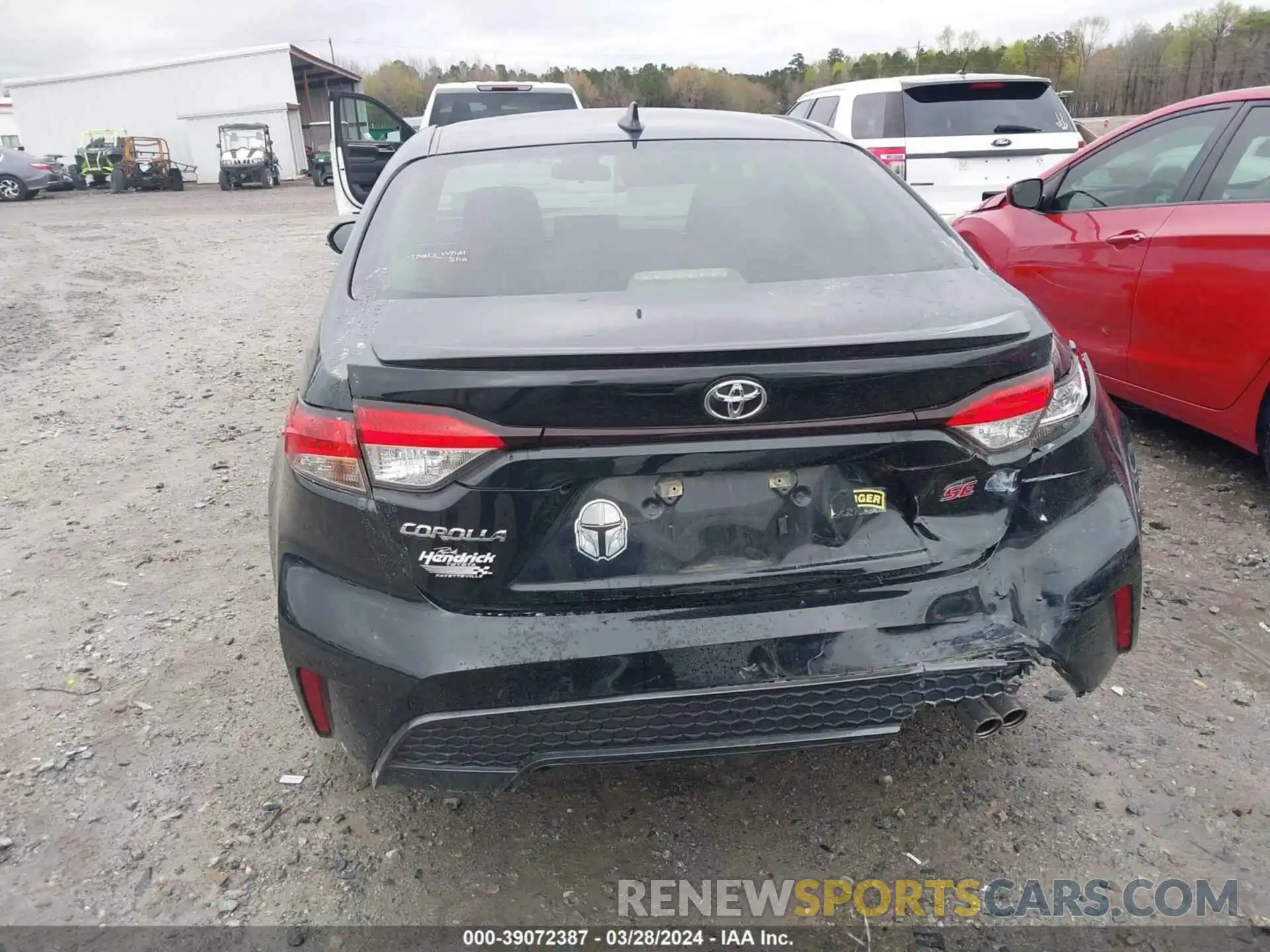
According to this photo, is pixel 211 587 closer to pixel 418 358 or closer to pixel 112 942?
pixel 112 942

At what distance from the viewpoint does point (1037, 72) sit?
147ft

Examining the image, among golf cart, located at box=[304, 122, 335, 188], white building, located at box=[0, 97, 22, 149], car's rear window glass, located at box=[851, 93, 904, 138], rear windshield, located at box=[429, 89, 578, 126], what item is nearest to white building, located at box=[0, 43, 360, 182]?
golf cart, located at box=[304, 122, 335, 188]

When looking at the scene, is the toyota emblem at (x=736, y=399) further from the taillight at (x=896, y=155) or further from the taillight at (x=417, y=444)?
the taillight at (x=896, y=155)

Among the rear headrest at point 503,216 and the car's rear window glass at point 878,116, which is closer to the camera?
the rear headrest at point 503,216

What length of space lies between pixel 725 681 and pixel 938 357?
741 millimetres

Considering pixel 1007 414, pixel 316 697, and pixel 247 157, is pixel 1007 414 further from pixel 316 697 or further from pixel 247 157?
pixel 247 157

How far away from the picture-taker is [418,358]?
1743mm

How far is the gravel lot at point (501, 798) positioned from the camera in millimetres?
2150

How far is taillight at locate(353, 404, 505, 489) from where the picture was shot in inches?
68.4

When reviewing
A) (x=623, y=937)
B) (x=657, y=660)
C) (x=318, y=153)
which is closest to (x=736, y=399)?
(x=657, y=660)

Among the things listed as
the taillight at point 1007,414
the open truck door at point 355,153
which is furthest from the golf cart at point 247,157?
the taillight at point 1007,414

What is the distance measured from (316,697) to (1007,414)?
1529 mm

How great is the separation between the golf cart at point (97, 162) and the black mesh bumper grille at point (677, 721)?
3652cm

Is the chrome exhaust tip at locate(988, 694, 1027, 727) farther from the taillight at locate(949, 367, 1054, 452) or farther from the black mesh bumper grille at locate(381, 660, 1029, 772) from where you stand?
the taillight at locate(949, 367, 1054, 452)
